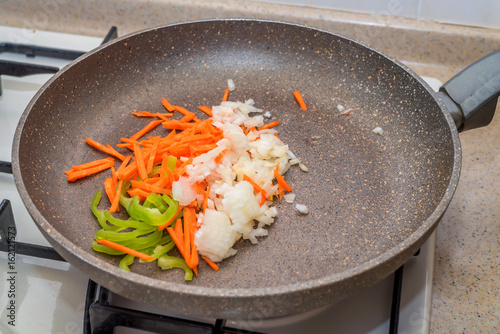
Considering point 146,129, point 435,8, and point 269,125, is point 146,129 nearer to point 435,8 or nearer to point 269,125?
point 269,125

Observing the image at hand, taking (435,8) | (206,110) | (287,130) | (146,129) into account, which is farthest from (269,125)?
(435,8)

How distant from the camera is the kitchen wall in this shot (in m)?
1.17

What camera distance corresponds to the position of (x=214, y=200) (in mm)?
774

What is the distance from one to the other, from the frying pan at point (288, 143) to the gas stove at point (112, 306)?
6cm

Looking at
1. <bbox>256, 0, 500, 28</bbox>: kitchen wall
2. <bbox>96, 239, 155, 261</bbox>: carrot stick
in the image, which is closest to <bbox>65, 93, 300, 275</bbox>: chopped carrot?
<bbox>96, 239, 155, 261</bbox>: carrot stick

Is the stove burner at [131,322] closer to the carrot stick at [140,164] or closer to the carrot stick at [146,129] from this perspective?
the carrot stick at [140,164]

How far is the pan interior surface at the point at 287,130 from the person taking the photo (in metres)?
0.75

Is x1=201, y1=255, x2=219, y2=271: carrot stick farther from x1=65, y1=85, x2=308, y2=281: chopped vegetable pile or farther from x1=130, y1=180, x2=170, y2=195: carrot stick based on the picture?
x1=130, y1=180, x2=170, y2=195: carrot stick

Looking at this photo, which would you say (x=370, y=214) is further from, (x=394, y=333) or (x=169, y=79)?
(x=169, y=79)

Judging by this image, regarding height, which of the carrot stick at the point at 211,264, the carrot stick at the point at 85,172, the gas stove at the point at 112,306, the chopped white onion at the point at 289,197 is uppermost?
the carrot stick at the point at 85,172

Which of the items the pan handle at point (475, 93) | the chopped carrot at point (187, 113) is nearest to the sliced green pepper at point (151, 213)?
the chopped carrot at point (187, 113)

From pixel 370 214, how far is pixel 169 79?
54cm

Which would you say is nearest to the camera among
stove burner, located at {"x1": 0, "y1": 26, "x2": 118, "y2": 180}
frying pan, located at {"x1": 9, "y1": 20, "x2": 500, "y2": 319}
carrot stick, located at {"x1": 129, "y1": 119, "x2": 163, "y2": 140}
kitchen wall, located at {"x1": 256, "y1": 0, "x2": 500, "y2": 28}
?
frying pan, located at {"x1": 9, "y1": 20, "x2": 500, "y2": 319}

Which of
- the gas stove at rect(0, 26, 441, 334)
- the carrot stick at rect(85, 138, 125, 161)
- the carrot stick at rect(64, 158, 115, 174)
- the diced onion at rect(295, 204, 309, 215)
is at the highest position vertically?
the carrot stick at rect(85, 138, 125, 161)
